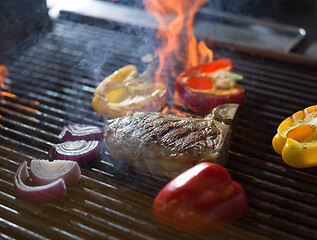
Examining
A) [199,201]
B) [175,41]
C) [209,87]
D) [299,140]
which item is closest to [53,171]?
[199,201]

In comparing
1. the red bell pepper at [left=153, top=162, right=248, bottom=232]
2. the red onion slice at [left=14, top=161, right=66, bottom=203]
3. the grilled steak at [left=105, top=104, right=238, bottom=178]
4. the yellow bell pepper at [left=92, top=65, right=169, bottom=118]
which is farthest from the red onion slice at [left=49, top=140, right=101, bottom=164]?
the red bell pepper at [left=153, top=162, right=248, bottom=232]

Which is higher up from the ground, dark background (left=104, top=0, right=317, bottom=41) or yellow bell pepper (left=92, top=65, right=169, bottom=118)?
yellow bell pepper (left=92, top=65, right=169, bottom=118)

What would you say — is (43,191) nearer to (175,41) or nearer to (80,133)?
(80,133)

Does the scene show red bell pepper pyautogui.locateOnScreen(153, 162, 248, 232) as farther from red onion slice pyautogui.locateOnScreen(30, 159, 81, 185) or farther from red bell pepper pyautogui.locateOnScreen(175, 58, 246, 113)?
red bell pepper pyautogui.locateOnScreen(175, 58, 246, 113)

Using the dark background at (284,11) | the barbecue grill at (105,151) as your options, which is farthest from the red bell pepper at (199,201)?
the dark background at (284,11)

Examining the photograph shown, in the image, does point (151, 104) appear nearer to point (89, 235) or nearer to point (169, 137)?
point (169, 137)

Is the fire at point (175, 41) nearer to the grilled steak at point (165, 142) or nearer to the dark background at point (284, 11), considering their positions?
the grilled steak at point (165, 142)
